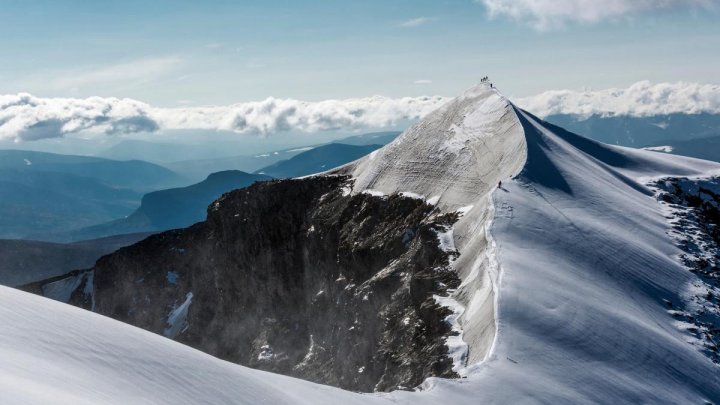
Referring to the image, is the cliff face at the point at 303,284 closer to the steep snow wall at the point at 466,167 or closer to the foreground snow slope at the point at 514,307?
the steep snow wall at the point at 466,167

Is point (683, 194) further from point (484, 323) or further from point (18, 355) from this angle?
point (18, 355)

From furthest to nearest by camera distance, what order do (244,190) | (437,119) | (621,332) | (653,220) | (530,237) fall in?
(244,190) → (437,119) → (653,220) → (530,237) → (621,332)

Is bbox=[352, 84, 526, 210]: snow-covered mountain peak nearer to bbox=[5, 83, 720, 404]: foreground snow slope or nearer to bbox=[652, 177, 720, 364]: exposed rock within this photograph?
bbox=[5, 83, 720, 404]: foreground snow slope

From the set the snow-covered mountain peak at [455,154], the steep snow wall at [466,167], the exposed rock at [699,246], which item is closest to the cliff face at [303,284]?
the steep snow wall at [466,167]

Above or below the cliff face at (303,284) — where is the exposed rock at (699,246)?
above

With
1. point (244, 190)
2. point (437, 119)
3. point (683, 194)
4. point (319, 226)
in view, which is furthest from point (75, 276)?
point (683, 194)

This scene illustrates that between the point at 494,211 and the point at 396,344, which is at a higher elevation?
the point at 494,211

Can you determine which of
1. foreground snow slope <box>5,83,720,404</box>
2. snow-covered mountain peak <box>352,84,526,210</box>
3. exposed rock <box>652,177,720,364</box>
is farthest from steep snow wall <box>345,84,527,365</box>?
exposed rock <box>652,177,720,364</box>
